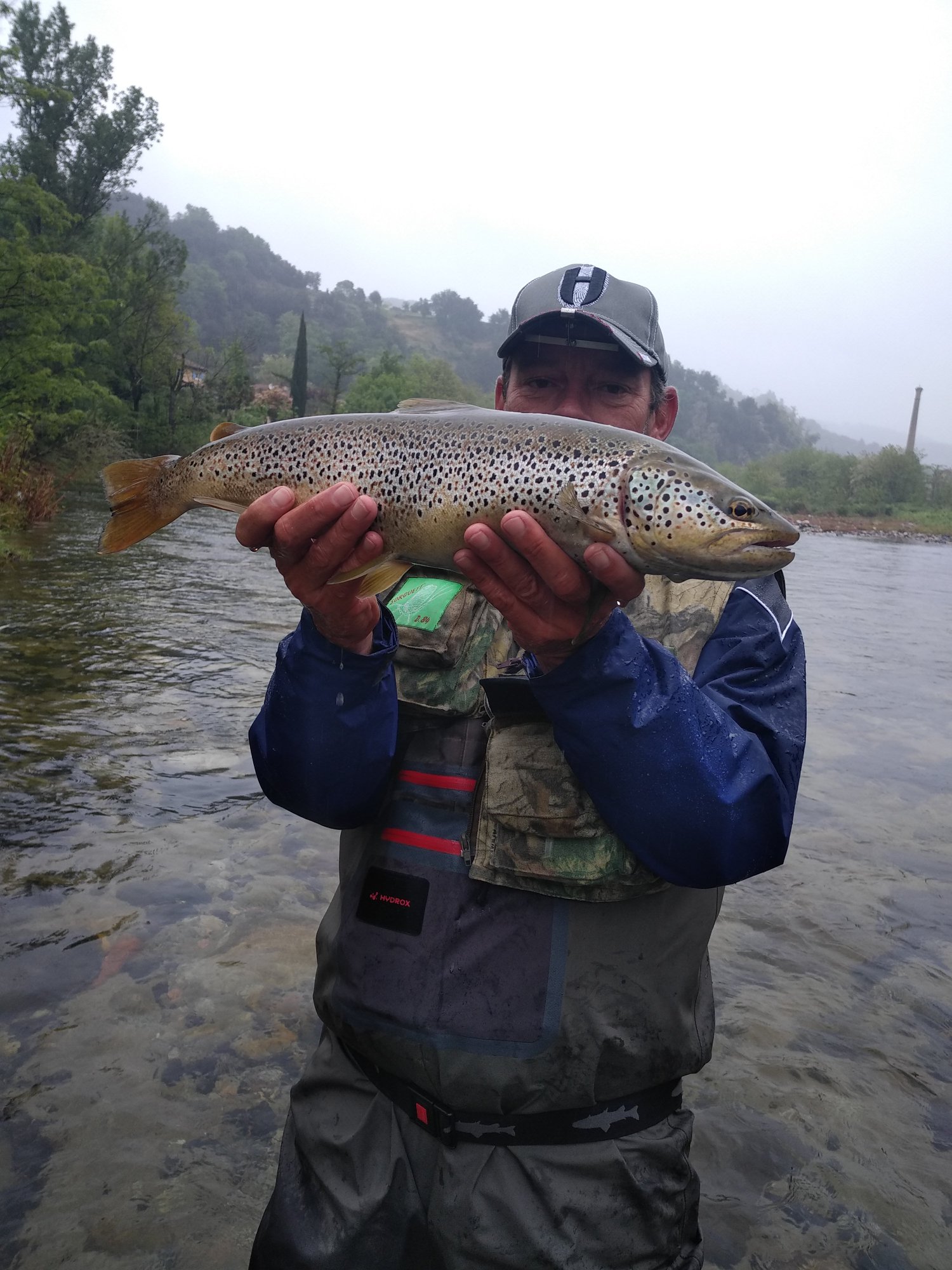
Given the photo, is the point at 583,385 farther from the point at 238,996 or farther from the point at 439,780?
the point at 238,996

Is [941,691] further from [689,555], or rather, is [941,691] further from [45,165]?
[45,165]

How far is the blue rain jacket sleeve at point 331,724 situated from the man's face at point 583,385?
106 cm

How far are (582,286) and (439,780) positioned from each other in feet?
5.20

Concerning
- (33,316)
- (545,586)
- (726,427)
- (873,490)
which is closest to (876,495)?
(873,490)

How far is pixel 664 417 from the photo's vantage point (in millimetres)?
3111

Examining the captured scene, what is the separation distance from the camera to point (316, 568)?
2182 millimetres

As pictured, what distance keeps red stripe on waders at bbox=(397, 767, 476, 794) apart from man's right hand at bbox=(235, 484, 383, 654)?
→ 35 centimetres

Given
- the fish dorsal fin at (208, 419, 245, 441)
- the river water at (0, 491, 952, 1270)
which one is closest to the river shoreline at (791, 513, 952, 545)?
the river water at (0, 491, 952, 1270)

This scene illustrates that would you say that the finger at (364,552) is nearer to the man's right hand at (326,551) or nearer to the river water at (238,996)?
the man's right hand at (326,551)

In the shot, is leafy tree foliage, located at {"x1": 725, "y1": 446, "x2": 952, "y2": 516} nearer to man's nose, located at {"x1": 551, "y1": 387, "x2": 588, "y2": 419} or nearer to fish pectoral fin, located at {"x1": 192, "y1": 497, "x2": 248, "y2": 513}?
man's nose, located at {"x1": 551, "y1": 387, "x2": 588, "y2": 419}

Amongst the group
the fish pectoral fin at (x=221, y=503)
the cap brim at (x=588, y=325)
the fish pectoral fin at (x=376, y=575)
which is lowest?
the fish pectoral fin at (x=376, y=575)

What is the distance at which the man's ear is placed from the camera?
2.98 m

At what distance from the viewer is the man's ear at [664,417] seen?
298 centimetres

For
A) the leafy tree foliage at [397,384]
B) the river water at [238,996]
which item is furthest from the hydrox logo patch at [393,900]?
the leafy tree foliage at [397,384]
